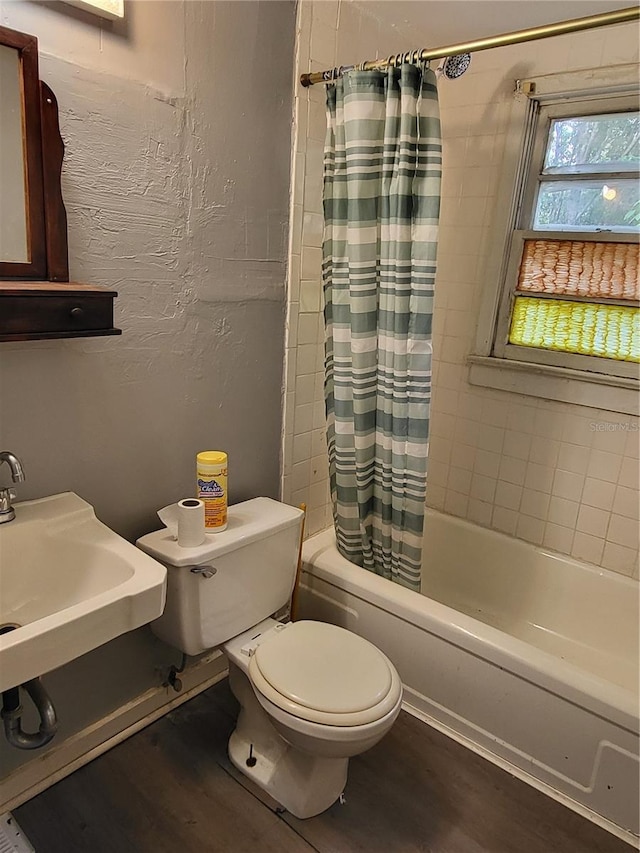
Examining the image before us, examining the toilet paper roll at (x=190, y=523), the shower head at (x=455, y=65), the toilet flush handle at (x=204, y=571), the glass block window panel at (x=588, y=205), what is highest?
the shower head at (x=455, y=65)

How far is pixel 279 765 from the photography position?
155 centimetres

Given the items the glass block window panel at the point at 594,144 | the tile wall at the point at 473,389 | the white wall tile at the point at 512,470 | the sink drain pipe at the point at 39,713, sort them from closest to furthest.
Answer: the sink drain pipe at the point at 39,713 → the tile wall at the point at 473,389 → the glass block window panel at the point at 594,144 → the white wall tile at the point at 512,470

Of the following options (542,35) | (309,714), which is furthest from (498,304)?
(309,714)

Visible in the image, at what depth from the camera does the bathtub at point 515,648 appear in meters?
1.50

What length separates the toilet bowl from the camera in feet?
4.37

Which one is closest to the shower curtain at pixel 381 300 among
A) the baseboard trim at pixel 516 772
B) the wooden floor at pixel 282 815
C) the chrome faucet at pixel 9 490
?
the baseboard trim at pixel 516 772

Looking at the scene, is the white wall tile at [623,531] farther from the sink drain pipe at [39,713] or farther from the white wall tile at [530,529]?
the sink drain pipe at [39,713]

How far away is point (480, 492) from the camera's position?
2.40 m

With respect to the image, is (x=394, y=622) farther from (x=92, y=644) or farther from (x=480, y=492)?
(x=92, y=644)

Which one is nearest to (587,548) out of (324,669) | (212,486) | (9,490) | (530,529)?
(530,529)

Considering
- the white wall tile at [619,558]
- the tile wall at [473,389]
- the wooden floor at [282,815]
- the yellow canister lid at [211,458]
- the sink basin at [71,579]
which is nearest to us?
the sink basin at [71,579]

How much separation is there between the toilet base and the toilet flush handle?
1.25 feet

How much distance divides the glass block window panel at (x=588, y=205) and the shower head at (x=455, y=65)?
1.67 ft

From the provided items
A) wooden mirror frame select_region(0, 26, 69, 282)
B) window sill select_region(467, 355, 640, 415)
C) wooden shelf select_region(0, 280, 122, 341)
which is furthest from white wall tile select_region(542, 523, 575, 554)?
wooden mirror frame select_region(0, 26, 69, 282)
